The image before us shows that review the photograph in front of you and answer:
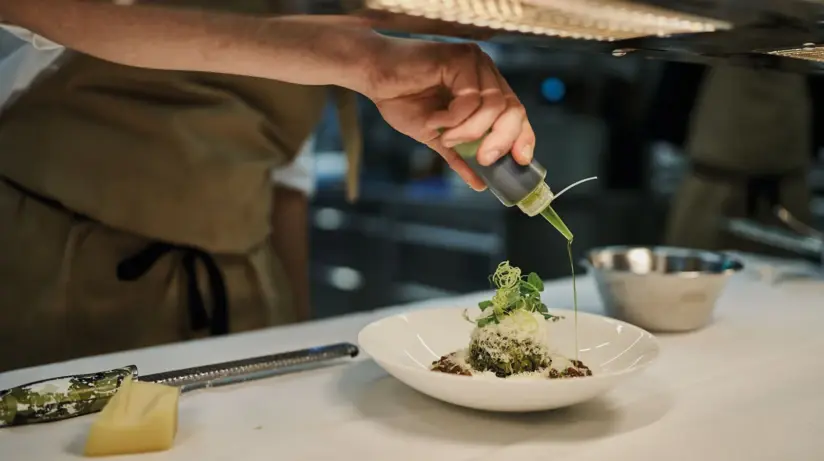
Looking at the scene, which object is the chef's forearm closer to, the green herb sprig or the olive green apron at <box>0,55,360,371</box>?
the green herb sprig

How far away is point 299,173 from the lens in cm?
146

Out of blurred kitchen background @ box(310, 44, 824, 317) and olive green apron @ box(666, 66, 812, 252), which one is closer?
olive green apron @ box(666, 66, 812, 252)

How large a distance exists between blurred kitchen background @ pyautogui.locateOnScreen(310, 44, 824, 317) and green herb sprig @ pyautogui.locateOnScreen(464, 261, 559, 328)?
5.99ft

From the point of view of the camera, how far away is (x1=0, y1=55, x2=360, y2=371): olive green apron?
1.12 metres

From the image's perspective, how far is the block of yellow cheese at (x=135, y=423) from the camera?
2.04ft

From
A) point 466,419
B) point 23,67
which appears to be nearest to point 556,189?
point 23,67

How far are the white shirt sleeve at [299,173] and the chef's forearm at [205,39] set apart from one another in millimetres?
583

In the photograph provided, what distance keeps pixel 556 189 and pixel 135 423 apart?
2.07m

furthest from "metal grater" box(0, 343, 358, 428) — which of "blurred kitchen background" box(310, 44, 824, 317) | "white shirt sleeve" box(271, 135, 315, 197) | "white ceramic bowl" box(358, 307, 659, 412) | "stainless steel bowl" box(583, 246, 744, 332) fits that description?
"blurred kitchen background" box(310, 44, 824, 317)

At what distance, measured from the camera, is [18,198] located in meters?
1.12

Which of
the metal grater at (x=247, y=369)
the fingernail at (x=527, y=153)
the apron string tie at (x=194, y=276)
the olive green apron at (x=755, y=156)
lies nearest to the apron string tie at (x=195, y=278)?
the apron string tie at (x=194, y=276)

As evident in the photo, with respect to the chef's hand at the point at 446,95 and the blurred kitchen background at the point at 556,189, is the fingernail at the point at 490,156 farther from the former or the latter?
the blurred kitchen background at the point at 556,189

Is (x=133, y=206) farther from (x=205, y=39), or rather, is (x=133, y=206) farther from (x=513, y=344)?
(x=513, y=344)

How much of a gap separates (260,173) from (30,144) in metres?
0.36
